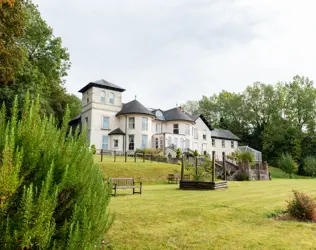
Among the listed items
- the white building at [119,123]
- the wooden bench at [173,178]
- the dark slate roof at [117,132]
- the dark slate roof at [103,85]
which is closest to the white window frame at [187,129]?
the white building at [119,123]

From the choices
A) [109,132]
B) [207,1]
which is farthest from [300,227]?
[109,132]

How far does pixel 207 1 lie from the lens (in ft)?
41.4

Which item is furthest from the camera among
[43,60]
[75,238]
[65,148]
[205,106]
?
[205,106]

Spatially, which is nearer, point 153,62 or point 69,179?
point 69,179

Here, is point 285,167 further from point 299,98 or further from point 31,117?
point 31,117

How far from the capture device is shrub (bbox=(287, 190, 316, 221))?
8.64 meters

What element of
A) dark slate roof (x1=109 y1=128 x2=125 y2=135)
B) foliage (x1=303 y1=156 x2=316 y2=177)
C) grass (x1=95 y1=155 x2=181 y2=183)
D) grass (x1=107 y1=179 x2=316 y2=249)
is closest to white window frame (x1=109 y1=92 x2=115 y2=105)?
dark slate roof (x1=109 y1=128 x2=125 y2=135)

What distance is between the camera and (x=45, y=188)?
8.29ft

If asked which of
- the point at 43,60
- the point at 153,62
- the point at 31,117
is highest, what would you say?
the point at 43,60

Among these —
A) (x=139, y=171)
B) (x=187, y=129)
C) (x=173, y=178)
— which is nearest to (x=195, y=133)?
(x=187, y=129)

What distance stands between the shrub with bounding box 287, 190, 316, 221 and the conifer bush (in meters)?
7.82

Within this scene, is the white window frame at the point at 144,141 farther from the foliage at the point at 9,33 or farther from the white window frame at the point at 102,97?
the foliage at the point at 9,33

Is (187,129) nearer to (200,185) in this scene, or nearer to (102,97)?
(102,97)

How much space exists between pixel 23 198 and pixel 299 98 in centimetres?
6416
